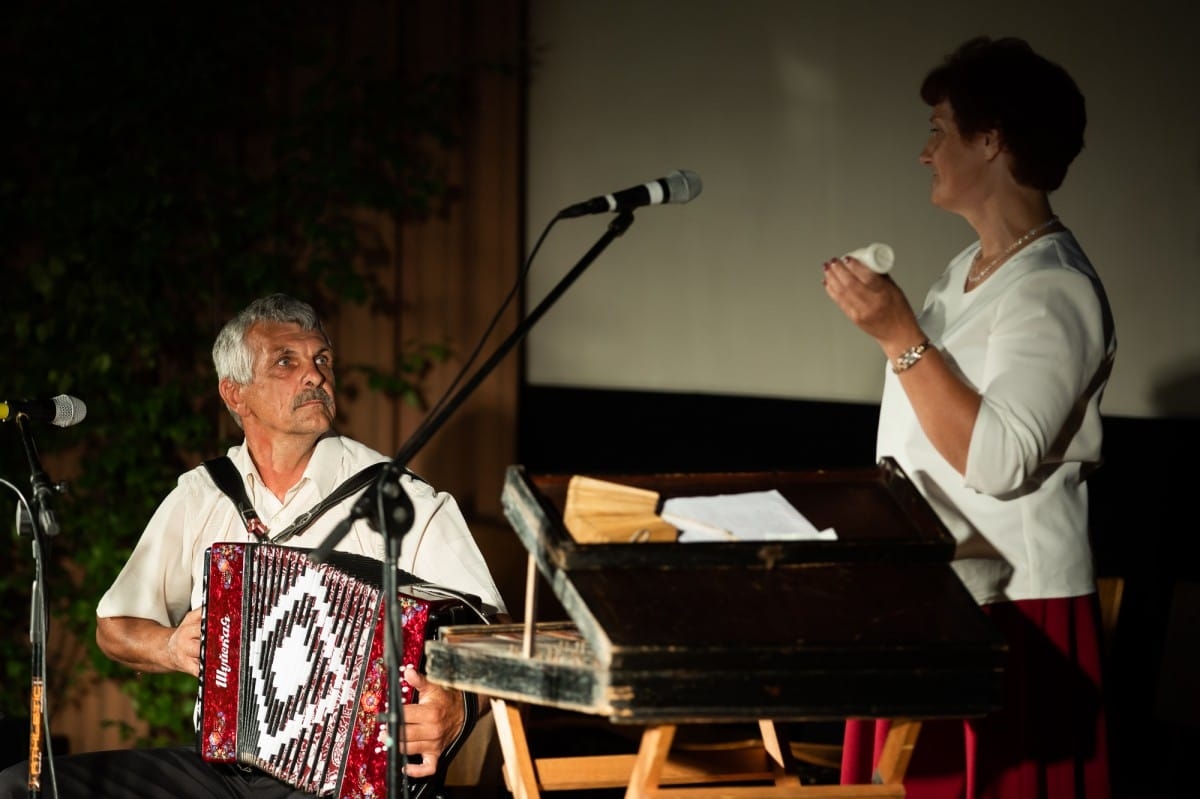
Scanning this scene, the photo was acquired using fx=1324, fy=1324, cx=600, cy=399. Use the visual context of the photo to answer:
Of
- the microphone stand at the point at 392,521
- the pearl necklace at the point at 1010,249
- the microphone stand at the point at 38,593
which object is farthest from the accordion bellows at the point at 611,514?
the microphone stand at the point at 38,593

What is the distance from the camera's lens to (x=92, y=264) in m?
4.32

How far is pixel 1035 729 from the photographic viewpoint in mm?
1992

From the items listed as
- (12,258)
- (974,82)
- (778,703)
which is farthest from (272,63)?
(778,703)

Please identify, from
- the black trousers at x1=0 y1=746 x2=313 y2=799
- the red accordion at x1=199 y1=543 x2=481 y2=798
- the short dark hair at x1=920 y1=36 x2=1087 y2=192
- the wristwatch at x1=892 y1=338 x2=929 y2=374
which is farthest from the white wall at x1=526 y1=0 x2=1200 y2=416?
the black trousers at x1=0 y1=746 x2=313 y2=799

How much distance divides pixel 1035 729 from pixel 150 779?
1721mm

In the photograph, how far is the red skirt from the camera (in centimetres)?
198

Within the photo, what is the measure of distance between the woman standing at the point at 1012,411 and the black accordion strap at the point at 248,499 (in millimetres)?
1090

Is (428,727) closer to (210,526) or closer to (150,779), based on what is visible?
(150,779)

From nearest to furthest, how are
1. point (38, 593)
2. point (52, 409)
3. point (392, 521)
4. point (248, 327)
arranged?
point (392, 521) < point (38, 593) < point (52, 409) < point (248, 327)

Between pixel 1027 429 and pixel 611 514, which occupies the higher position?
pixel 1027 429

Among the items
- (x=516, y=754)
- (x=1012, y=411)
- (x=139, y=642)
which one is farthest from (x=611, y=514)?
(x=139, y=642)

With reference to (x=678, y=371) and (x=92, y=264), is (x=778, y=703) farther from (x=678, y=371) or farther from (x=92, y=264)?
(x=92, y=264)

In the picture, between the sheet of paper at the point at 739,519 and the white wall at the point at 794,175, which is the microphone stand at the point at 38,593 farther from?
the white wall at the point at 794,175

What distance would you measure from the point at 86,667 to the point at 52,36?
2085 mm
